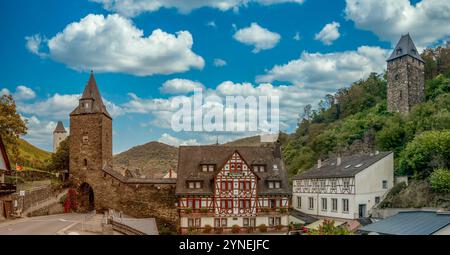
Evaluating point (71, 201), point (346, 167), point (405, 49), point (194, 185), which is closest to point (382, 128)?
point (405, 49)

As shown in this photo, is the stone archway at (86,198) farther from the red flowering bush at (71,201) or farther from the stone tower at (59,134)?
the stone tower at (59,134)

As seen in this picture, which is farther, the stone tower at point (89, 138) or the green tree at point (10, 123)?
the stone tower at point (89, 138)

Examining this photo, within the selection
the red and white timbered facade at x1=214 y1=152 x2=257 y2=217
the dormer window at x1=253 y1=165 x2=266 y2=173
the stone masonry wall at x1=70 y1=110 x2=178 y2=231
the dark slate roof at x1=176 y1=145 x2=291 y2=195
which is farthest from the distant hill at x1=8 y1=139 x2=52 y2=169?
the dormer window at x1=253 y1=165 x2=266 y2=173

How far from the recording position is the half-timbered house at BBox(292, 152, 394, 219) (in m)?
21.1

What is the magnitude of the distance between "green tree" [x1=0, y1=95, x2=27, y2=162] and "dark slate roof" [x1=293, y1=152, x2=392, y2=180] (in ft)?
48.0

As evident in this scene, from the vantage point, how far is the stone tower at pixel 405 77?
35.9 meters

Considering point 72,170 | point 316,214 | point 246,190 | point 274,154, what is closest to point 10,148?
point 72,170

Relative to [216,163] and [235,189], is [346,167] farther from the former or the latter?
[216,163]

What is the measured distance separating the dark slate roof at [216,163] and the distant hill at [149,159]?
7204mm

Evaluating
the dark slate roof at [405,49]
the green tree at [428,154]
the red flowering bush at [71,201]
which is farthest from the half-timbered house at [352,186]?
the dark slate roof at [405,49]

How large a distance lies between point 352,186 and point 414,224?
11.3 meters

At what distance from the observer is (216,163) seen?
2425 centimetres
